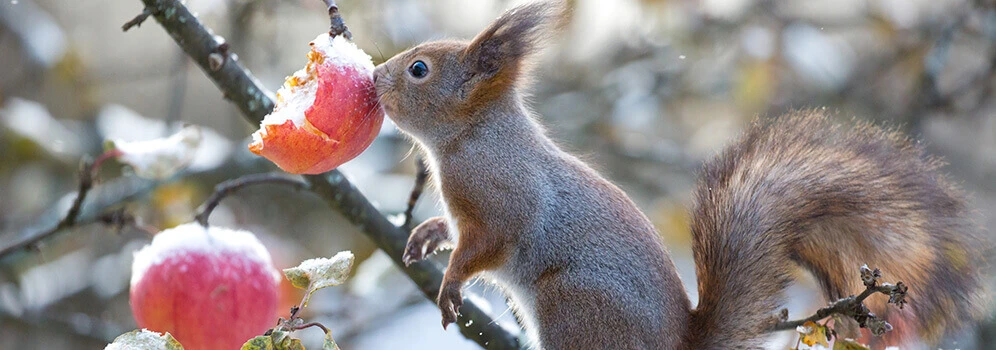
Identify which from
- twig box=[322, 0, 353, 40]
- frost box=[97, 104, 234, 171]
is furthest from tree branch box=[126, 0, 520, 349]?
frost box=[97, 104, 234, 171]

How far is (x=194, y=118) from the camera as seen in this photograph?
5.20 metres

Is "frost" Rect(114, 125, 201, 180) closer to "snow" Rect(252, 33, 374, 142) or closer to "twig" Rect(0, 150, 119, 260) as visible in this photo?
"twig" Rect(0, 150, 119, 260)

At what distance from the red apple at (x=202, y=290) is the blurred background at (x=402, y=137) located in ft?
3.10

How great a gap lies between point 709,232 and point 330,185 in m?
0.72

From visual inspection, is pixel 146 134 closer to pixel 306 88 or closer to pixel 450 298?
pixel 306 88

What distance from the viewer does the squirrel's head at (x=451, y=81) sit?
1800mm

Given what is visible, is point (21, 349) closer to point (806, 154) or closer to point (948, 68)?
point (806, 154)

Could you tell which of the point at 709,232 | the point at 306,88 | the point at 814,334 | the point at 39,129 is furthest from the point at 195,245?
the point at 39,129

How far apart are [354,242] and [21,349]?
1487mm

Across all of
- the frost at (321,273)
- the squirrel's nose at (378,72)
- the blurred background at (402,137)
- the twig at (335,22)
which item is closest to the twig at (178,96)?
the blurred background at (402,137)

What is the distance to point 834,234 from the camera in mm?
1620

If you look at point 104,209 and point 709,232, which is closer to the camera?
point 709,232

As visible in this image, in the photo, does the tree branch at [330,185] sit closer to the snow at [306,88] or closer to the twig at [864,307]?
the snow at [306,88]

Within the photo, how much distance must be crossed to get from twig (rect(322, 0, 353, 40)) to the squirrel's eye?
340mm
